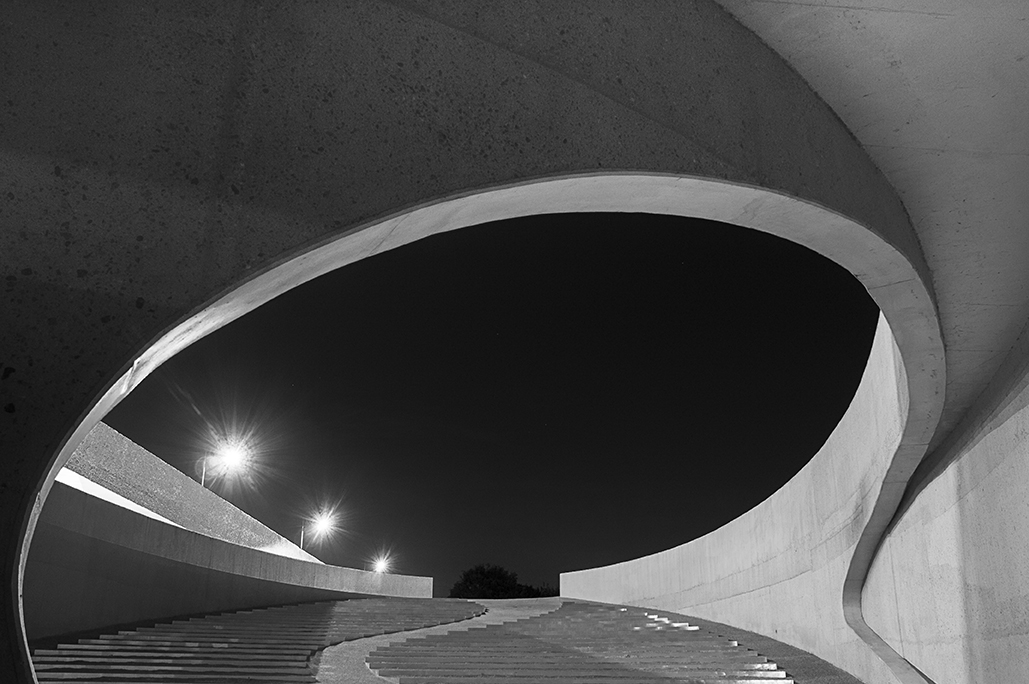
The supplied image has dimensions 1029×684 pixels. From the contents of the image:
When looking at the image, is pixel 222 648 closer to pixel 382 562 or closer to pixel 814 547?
pixel 814 547

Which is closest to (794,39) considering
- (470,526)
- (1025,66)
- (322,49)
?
(1025,66)

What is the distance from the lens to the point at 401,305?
34.4 metres

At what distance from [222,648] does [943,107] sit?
10.2 metres

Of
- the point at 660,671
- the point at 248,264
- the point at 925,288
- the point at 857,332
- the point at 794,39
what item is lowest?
the point at 660,671

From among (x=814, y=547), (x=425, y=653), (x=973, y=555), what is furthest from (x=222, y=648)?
(x=973, y=555)

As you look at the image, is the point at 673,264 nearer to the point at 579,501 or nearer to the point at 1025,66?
the point at 579,501

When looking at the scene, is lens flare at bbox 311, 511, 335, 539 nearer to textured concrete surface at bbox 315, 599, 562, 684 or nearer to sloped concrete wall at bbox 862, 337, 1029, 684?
textured concrete surface at bbox 315, 599, 562, 684

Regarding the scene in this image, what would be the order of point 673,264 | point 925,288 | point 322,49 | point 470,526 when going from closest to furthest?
point 322,49
point 925,288
point 673,264
point 470,526

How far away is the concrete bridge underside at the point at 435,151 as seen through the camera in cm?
281

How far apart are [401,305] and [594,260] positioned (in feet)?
25.7

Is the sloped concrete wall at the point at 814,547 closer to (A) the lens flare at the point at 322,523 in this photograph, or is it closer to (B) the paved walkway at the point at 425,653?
(B) the paved walkway at the point at 425,653

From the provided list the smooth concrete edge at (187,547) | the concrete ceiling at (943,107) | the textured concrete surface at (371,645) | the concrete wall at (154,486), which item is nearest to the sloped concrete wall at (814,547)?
the concrete ceiling at (943,107)

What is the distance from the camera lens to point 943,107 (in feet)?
17.1

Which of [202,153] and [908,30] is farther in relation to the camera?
[908,30]
